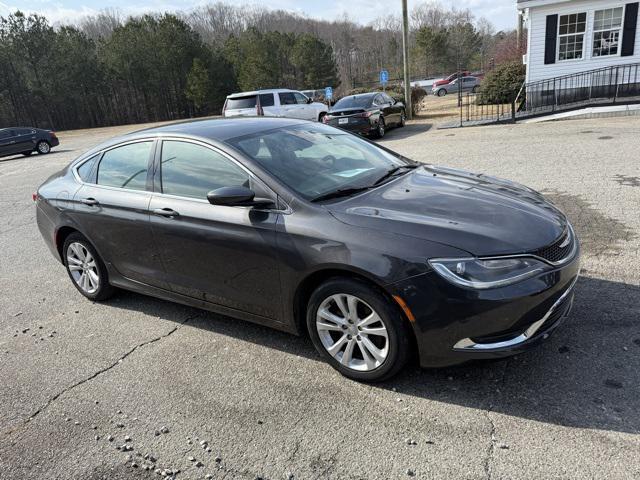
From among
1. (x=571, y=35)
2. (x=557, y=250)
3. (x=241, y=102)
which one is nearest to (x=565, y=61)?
(x=571, y=35)

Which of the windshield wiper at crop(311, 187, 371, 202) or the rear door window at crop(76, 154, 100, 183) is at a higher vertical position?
the rear door window at crop(76, 154, 100, 183)

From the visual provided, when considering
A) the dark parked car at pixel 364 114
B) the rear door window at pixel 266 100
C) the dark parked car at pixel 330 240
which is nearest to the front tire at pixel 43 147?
the rear door window at pixel 266 100

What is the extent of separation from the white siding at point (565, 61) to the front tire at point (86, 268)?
17337 millimetres

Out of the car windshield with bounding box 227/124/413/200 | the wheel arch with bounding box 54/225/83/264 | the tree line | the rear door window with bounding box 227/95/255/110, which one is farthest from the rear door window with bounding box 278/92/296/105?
the tree line

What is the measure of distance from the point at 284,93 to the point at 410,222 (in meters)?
15.9

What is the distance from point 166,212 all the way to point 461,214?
7.27 ft

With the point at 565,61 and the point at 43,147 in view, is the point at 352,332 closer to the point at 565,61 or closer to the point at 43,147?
the point at 565,61

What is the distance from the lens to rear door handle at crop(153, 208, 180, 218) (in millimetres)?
3766

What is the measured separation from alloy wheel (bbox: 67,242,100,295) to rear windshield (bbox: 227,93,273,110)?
13056 mm

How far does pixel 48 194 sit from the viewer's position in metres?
4.97

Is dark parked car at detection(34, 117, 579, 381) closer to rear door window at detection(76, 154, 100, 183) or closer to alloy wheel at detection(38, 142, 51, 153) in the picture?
rear door window at detection(76, 154, 100, 183)

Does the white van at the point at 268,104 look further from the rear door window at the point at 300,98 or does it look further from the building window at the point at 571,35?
the building window at the point at 571,35

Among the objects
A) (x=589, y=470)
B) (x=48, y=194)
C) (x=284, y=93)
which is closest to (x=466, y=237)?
(x=589, y=470)

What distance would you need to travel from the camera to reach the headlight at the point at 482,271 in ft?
8.83
